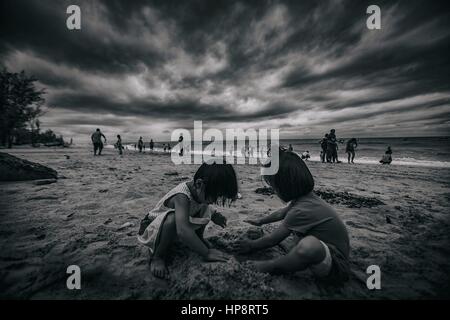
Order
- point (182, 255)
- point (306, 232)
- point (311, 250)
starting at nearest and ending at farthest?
point (311, 250) → point (306, 232) → point (182, 255)

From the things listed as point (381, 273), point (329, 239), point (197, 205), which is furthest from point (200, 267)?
point (381, 273)

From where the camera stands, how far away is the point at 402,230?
107 inches

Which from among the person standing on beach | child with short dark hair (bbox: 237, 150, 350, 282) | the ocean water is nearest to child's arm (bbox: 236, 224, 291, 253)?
child with short dark hair (bbox: 237, 150, 350, 282)

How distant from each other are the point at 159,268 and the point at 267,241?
102cm

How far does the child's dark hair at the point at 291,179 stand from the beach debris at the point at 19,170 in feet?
21.6

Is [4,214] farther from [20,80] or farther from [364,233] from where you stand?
[20,80]

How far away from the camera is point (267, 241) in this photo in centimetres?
183

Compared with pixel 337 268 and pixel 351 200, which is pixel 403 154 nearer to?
pixel 351 200

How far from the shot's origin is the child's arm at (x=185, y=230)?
→ 5.23ft

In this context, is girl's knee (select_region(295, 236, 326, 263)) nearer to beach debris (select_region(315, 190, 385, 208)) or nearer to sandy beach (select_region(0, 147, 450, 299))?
sandy beach (select_region(0, 147, 450, 299))

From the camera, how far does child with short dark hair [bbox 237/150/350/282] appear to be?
145 cm

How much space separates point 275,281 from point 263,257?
1.27 ft

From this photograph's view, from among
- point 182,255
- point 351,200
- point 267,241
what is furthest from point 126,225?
point 351,200

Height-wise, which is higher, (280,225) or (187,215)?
(187,215)
